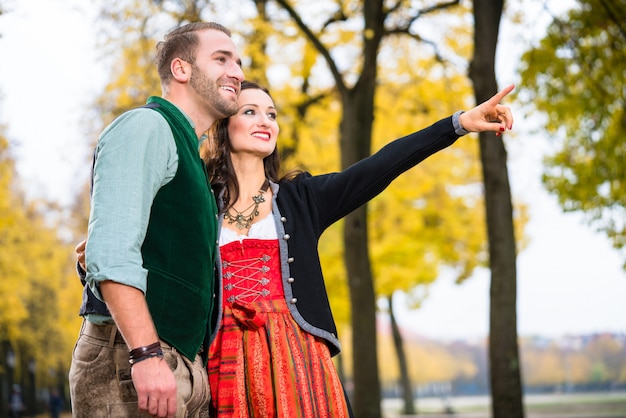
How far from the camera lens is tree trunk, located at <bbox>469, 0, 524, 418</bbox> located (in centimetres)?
872

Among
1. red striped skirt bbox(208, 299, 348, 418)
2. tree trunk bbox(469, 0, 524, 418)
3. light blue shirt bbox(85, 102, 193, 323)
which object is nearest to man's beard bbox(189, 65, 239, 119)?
light blue shirt bbox(85, 102, 193, 323)

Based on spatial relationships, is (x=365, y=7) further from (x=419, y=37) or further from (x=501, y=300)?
(x=501, y=300)

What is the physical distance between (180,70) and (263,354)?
1209mm

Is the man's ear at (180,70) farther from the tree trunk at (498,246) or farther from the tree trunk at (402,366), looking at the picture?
the tree trunk at (402,366)

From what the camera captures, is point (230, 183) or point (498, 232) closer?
point (230, 183)

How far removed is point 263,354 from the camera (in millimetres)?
3553

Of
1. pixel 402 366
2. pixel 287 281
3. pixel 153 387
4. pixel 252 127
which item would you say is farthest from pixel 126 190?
pixel 402 366

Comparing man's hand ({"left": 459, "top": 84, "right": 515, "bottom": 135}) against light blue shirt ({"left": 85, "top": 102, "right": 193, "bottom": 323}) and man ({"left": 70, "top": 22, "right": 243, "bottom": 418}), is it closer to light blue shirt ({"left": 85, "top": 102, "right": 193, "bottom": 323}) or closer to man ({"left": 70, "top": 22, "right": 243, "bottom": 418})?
man ({"left": 70, "top": 22, "right": 243, "bottom": 418})

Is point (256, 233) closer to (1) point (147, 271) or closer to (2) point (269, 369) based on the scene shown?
(2) point (269, 369)

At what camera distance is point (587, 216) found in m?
13.7

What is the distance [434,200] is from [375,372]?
1211cm

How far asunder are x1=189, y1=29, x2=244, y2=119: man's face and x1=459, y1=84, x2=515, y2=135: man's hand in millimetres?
926

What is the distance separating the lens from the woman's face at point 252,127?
396cm

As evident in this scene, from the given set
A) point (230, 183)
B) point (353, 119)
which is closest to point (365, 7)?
point (353, 119)
